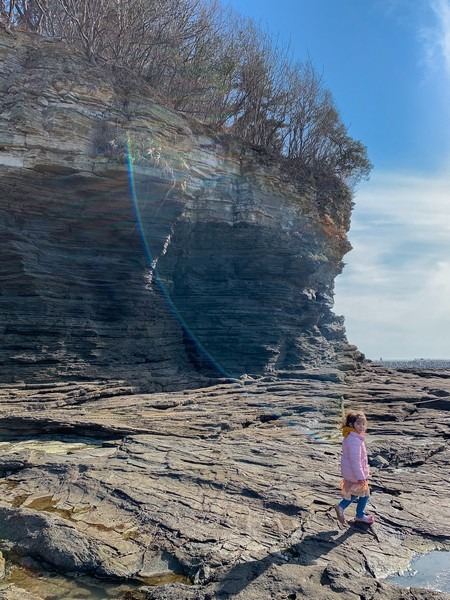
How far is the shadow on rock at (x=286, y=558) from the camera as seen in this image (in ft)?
17.2

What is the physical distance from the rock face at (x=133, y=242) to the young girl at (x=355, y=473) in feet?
32.5

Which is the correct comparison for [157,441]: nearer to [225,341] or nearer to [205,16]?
[225,341]

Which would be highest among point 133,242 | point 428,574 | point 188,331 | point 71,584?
point 133,242

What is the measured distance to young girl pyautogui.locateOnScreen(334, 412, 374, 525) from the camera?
6754 millimetres

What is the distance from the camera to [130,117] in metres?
17.6

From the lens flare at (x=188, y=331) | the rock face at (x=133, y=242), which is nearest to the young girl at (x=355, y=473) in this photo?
the lens flare at (x=188, y=331)

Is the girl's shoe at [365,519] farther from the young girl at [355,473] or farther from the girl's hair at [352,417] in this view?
the girl's hair at [352,417]

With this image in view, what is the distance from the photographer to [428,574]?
18.9 feet

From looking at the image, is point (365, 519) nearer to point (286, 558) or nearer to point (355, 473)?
point (355, 473)

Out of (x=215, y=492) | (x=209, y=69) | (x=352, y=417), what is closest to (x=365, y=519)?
(x=352, y=417)

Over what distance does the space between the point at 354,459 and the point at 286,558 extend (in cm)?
163

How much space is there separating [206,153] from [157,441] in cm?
1350

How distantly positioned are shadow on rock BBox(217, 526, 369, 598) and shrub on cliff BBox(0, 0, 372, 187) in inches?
661

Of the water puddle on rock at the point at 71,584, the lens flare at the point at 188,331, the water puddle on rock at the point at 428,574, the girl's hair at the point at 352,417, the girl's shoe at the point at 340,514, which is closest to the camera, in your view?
the water puddle on rock at the point at 71,584
